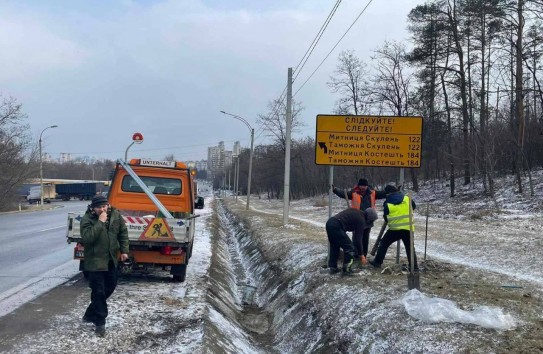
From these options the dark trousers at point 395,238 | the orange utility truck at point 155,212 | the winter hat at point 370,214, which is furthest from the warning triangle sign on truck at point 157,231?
the dark trousers at point 395,238

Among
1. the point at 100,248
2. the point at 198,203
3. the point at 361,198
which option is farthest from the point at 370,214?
the point at 100,248

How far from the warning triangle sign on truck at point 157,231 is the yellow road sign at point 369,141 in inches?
137

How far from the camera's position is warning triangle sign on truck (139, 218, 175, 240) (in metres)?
9.73

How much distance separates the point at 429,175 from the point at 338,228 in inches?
2114

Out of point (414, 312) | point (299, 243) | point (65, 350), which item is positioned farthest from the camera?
point (299, 243)

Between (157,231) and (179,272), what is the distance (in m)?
1.07

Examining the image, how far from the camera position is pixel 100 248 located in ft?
21.4

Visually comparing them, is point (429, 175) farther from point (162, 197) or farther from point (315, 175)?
point (162, 197)

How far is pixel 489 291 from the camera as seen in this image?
803cm

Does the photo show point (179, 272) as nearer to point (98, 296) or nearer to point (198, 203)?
point (198, 203)

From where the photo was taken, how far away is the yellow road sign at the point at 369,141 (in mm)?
10562

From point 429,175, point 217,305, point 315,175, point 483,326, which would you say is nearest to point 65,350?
point 217,305

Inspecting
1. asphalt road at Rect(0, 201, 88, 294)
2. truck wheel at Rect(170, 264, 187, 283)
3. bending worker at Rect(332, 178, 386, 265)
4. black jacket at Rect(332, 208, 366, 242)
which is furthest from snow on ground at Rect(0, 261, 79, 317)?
bending worker at Rect(332, 178, 386, 265)

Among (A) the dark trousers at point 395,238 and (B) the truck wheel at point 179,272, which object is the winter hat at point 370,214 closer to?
(A) the dark trousers at point 395,238
